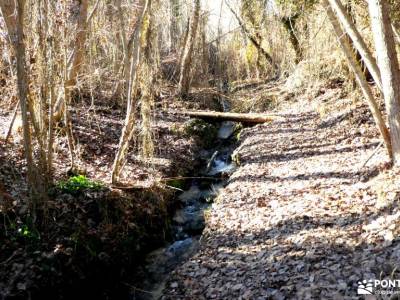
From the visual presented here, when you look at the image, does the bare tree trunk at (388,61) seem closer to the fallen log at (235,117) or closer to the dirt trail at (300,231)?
the dirt trail at (300,231)

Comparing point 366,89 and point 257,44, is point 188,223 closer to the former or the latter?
point 366,89

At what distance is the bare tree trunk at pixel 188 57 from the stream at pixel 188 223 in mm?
5032

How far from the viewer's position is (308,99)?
1416cm

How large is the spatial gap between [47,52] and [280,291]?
4574 mm

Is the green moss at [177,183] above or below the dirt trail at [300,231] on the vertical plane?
above

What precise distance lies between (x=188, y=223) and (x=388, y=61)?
4432 mm

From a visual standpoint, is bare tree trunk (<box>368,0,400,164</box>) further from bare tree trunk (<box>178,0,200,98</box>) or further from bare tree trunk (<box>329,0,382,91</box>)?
bare tree trunk (<box>178,0,200,98</box>)

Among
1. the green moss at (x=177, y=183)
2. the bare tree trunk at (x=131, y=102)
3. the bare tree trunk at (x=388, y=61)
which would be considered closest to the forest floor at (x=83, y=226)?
the green moss at (x=177, y=183)

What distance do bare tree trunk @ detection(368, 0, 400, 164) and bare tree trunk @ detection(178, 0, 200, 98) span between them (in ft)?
32.4

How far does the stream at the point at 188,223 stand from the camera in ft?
17.9

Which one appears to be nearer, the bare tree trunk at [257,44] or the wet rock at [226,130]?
the wet rock at [226,130]

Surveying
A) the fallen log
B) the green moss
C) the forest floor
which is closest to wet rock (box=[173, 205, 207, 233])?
the forest floor

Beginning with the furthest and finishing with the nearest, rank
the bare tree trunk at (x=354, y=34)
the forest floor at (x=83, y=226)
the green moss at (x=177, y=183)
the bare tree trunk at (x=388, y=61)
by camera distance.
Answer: the green moss at (x=177, y=183), the bare tree trunk at (x=354, y=34), the bare tree trunk at (x=388, y=61), the forest floor at (x=83, y=226)

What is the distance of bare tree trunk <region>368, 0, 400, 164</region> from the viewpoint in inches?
210
